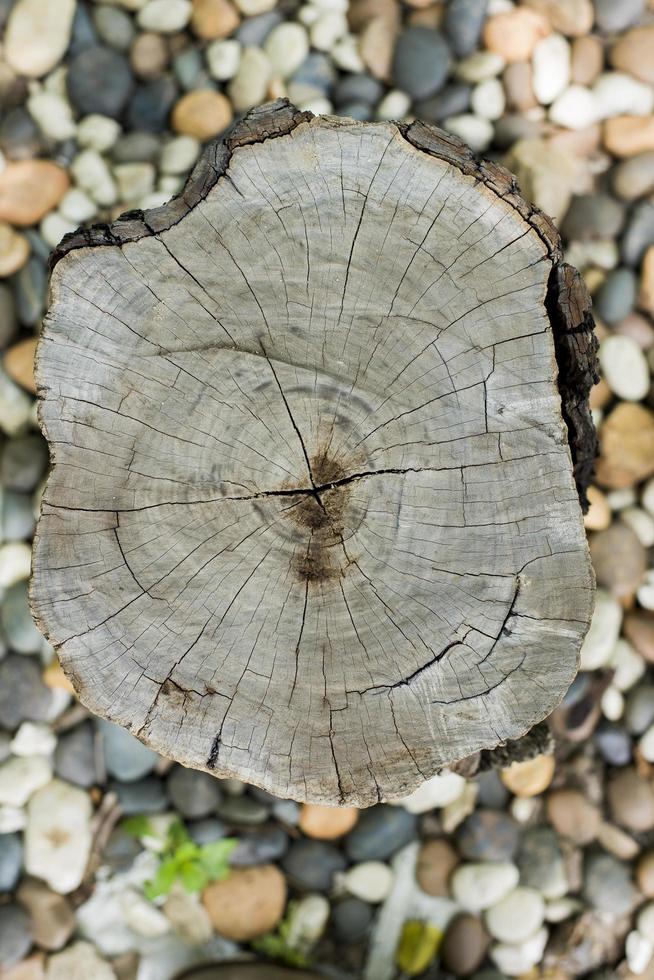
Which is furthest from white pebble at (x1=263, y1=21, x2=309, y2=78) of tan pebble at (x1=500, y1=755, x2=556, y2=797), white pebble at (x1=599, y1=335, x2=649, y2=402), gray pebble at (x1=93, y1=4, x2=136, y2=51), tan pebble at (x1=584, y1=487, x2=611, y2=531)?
tan pebble at (x1=500, y1=755, x2=556, y2=797)

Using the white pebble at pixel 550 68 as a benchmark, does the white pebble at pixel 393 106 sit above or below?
below

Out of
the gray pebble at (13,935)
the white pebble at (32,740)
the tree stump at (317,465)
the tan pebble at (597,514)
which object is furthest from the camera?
the tan pebble at (597,514)

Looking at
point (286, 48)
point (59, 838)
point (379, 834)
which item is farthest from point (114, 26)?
point (379, 834)

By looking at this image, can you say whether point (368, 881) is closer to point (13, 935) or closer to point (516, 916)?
point (516, 916)

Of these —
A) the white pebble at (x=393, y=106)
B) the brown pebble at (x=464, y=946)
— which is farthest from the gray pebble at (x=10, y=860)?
the white pebble at (x=393, y=106)

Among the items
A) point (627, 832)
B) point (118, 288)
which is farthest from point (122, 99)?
point (627, 832)

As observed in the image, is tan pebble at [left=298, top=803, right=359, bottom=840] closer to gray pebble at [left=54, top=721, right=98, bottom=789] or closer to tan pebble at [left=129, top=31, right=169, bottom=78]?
gray pebble at [left=54, top=721, right=98, bottom=789]

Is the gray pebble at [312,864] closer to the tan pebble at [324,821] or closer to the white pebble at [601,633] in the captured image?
the tan pebble at [324,821]
